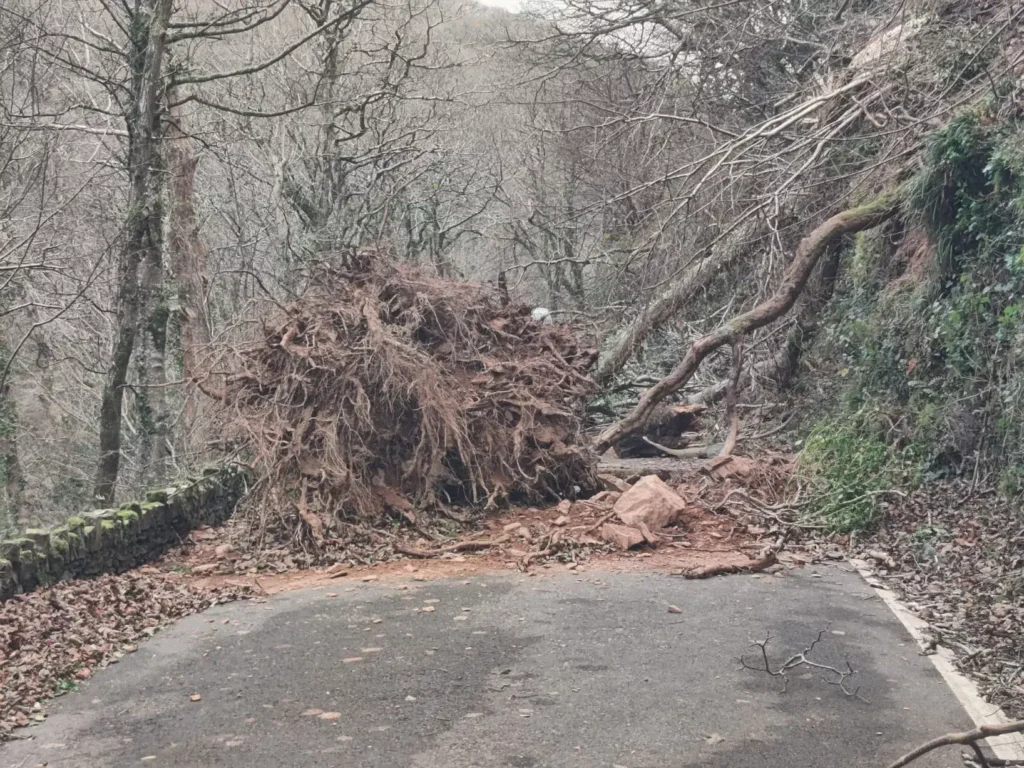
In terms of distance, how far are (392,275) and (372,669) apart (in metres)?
6.07

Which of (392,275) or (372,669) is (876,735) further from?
(392,275)

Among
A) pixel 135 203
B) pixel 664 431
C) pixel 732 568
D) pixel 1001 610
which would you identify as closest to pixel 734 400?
pixel 664 431

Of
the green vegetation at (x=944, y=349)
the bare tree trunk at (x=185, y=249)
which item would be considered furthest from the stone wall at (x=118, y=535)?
the green vegetation at (x=944, y=349)

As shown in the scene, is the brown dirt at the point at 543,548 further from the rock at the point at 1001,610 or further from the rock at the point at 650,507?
the rock at the point at 1001,610

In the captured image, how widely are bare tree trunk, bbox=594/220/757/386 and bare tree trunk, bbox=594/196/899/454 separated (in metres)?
1.77

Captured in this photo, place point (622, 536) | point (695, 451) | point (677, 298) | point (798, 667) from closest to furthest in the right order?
1. point (798, 667)
2. point (622, 536)
3. point (695, 451)
4. point (677, 298)

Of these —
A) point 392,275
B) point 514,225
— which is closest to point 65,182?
point 392,275

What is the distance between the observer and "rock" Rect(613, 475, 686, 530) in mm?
9688

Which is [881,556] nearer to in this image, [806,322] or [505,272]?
[806,322]

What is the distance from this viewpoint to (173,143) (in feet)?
52.2

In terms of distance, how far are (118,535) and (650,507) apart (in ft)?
17.7

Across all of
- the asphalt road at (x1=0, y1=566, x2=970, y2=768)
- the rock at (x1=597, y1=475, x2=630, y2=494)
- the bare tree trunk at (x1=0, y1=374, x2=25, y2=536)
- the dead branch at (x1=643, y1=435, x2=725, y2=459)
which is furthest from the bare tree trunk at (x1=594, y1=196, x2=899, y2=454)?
the bare tree trunk at (x1=0, y1=374, x2=25, y2=536)

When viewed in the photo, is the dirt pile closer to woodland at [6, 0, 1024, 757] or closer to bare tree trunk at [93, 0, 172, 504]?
woodland at [6, 0, 1024, 757]

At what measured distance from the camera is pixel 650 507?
32.0ft
